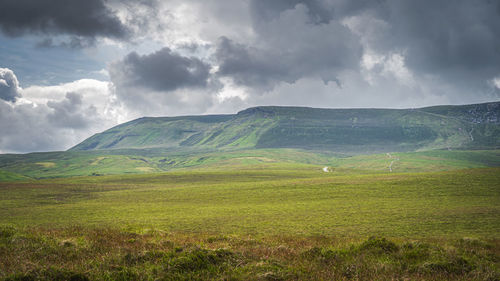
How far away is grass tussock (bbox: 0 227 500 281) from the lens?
1272cm

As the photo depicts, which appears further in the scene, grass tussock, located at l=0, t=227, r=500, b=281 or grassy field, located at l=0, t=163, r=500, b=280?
grassy field, located at l=0, t=163, r=500, b=280

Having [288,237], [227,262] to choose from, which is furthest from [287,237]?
[227,262]

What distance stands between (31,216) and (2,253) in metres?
49.4

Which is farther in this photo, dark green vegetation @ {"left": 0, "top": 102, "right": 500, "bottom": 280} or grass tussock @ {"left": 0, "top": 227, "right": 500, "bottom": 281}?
dark green vegetation @ {"left": 0, "top": 102, "right": 500, "bottom": 280}

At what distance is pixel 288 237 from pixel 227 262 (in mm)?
12750

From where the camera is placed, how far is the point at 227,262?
1461 cm

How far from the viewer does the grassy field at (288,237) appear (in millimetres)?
13492

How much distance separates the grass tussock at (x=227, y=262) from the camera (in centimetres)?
1272

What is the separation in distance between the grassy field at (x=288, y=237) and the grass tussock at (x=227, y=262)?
51mm

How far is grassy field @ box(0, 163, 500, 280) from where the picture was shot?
13492mm

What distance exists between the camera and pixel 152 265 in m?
14.0

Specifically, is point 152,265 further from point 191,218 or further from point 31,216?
point 31,216

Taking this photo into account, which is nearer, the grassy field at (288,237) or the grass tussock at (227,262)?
the grass tussock at (227,262)

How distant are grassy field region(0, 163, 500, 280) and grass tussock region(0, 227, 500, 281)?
0.05 metres
